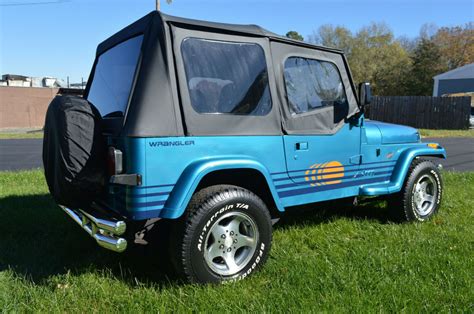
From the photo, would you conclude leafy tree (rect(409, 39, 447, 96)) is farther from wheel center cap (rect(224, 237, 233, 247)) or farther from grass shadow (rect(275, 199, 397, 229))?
wheel center cap (rect(224, 237, 233, 247))

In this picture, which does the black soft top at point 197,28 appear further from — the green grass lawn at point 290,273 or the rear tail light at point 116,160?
the green grass lawn at point 290,273

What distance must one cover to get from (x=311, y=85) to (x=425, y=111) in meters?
23.4

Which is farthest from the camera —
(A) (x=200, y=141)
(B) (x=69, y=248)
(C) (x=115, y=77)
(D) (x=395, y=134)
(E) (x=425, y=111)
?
(E) (x=425, y=111)

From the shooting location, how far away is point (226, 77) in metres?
3.23

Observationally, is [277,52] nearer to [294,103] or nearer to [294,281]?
[294,103]

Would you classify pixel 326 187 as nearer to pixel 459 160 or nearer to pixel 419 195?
pixel 419 195

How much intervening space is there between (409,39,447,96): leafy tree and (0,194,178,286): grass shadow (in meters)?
41.2

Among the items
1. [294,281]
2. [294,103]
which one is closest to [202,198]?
[294,281]

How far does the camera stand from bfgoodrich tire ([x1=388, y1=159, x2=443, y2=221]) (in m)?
4.55

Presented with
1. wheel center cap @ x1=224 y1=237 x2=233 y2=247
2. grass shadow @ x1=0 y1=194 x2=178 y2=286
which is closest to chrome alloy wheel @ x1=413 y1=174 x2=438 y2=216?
wheel center cap @ x1=224 y1=237 x2=233 y2=247

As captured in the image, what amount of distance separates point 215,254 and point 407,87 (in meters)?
42.3

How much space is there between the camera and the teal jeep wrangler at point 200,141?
2.84 metres

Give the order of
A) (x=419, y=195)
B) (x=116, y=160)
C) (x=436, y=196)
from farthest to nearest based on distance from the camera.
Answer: (x=436, y=196) → (x=419, y=195) → (x=116, y=160)

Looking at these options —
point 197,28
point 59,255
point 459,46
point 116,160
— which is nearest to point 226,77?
point 197,28
